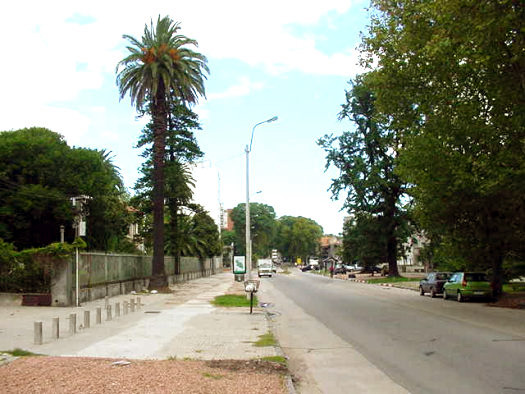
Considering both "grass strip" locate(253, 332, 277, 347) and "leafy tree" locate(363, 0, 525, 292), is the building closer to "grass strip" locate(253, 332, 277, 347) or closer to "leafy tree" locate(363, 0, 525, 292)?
"leafy tree" locate(363, 0, 525, 292)

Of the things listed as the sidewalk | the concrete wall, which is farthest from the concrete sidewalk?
the concrete wall

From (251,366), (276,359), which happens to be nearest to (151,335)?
(276,359)

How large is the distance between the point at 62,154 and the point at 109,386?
37.8 meters

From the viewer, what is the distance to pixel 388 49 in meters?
22.3

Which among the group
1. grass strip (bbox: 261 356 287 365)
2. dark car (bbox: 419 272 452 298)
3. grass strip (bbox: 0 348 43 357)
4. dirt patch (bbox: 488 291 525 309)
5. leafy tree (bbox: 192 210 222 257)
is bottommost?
dirt patch (bbox: 488 291 525 309)

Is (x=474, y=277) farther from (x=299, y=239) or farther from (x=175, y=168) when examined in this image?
(x=299, y=239)

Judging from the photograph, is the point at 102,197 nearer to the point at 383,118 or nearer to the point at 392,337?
the point at 383,118

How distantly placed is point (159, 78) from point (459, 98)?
19.3 meters

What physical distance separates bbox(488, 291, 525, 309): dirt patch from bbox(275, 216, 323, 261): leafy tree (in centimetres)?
12888

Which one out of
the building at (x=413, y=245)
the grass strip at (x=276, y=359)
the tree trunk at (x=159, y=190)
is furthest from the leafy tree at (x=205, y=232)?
the grass strip at (x=276, y=359)

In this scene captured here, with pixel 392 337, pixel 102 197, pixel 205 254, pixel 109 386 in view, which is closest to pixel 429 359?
pixel 392 337

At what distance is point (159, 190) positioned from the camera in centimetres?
3397

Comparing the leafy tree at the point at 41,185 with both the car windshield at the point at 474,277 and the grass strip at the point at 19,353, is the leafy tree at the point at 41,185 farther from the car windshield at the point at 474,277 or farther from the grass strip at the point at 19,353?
the grass strip at the point at 19,353

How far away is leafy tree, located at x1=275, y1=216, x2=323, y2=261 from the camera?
513 ft
